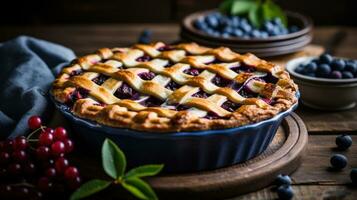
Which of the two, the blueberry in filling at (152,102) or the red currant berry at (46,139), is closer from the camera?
the red currant berry at (46,139)

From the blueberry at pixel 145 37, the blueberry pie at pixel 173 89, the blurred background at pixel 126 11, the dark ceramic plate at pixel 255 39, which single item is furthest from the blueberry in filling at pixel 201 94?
the blurred background at pixel 126 11

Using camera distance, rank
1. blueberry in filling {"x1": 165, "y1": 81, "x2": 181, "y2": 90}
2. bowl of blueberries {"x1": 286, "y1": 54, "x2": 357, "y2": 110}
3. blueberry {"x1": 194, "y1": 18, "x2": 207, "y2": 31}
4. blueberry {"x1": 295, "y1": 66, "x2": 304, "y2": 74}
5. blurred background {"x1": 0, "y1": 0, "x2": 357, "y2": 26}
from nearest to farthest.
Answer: blueberry in filling {"x1": 165, "y1": 81, "x2": 181, "y2": 90} < bowl of blueberries {"x1": 286, "y1": 54, "x2": 357, "y2": 110} < blueberry {"x1": 295, "y1": 66, "x2": 304, "y2": 74} < blueberry {"x1": 194, "y1": 18, "x2": 207, "y2": 31} < blurred background {"x1": 0, "y1": 0, "x2": 357, "y2": 26}

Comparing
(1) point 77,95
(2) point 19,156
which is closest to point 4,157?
(2) point 19,156

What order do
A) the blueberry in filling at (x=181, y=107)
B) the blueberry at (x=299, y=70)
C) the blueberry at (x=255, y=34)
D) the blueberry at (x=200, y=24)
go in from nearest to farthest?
the blueberry in filling at (x=181, y=107), the blueberry at (x=299, y=70), the blueberry at (x=255, y=34), the blueberry at (x=200, y=24)

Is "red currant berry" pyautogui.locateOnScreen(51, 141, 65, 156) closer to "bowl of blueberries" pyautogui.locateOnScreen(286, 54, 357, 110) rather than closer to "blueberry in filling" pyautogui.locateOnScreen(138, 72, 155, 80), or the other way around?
"blueberry in filling" pyautogui.locateOnScreen(138, 72, 155, 80)

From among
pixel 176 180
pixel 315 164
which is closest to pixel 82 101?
pixel 176 180

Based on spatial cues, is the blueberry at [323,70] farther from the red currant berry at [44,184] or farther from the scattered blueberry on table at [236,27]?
the red currant berry at [44,184]

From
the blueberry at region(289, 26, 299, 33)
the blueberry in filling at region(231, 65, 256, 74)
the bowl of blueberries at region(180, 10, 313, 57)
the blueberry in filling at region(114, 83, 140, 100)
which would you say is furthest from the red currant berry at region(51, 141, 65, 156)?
the blueberry at region(289, 26, 299, 33)

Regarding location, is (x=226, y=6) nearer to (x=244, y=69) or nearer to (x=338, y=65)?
(x=338, y=65)
